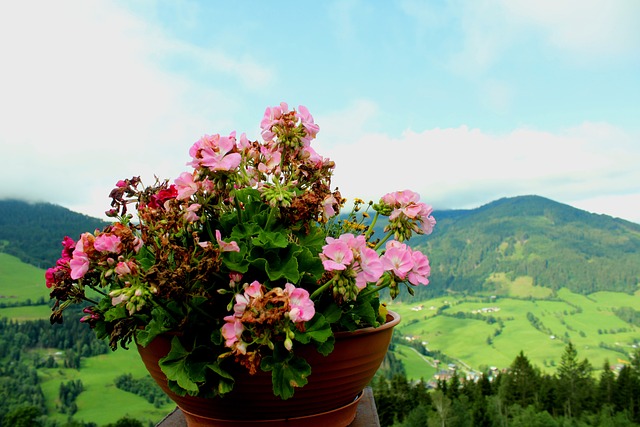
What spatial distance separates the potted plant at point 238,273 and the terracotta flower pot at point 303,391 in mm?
14

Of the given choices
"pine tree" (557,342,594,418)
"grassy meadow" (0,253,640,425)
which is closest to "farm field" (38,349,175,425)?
"grassy meadow" (0,253,640,425)

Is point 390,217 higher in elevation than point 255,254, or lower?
higher

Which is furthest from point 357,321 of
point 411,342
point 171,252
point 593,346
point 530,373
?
point 593,346

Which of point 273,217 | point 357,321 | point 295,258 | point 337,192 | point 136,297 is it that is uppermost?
point 337,192

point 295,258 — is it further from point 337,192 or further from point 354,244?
point 337,192

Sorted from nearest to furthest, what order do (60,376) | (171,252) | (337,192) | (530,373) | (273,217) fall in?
(171,252), (273,217), (337,192), (530,373), (60,376)

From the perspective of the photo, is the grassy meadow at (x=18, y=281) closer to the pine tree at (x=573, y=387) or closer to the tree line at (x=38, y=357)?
the tree line at (x=38, y=357)

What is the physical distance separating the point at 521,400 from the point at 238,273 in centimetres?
6346

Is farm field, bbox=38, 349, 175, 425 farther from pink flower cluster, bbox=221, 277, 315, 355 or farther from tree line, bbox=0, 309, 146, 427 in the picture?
pink flower cluster, bbox=221, 277, 315, 355

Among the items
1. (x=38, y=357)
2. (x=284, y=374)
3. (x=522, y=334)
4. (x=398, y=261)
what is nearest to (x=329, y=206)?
(x=398, y=261)

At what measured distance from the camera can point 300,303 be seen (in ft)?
5.32

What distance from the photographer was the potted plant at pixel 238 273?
1.70 m

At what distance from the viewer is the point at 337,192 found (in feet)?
7.72

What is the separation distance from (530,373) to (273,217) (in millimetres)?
65414
